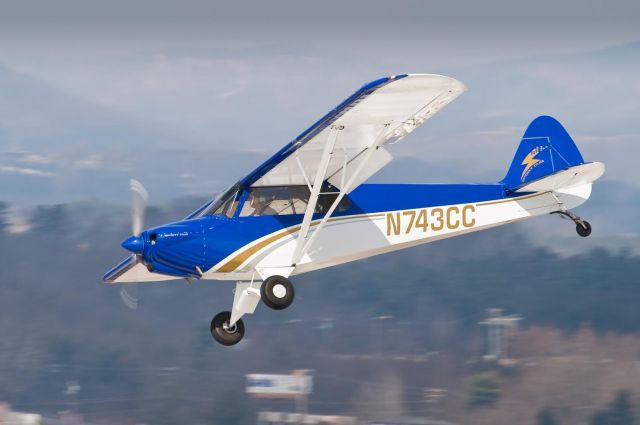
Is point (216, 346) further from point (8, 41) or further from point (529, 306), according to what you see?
point (8, 41)

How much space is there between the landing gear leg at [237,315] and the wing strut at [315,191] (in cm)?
66

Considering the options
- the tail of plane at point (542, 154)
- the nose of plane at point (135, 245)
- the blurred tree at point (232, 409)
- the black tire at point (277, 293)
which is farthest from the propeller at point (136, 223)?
the blurred tree at point (232, 409)

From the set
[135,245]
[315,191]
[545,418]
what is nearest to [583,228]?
[315,191]

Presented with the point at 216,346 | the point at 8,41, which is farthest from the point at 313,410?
the point at 8,41

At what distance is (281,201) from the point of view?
14.4 meters

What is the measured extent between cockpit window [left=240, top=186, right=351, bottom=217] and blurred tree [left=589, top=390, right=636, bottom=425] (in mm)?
32937

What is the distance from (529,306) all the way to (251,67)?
71363 millimetres

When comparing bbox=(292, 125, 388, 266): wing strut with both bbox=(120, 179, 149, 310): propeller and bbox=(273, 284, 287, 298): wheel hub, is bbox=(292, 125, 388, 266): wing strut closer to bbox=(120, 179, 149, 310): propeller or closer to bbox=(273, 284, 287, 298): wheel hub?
bbox=(273, 284, 287, 298): wheel hub

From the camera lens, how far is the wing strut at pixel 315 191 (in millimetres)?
13677

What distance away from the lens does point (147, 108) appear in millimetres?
116000

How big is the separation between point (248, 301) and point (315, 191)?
161cm

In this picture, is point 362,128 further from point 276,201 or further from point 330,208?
point 276,201

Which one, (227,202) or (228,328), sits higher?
(227,202)

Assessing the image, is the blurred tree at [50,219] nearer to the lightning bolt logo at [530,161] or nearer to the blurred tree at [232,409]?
the blurred tree at [232,409]
